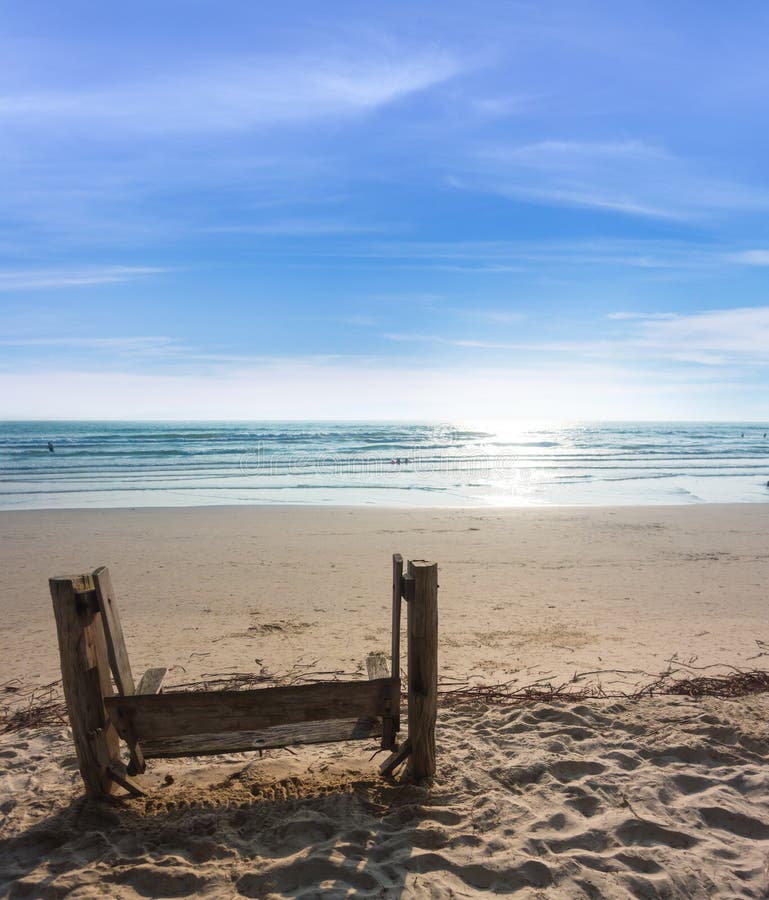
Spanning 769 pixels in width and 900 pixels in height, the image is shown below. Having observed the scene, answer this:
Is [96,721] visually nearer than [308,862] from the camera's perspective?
No

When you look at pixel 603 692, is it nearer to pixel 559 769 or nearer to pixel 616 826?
pixel 559 769

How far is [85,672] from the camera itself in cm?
334

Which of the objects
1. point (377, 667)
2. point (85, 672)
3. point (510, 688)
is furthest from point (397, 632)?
point (510, 688)

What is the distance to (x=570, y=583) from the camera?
8.42m

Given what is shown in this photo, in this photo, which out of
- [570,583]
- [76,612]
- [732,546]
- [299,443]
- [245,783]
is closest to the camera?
[76,612]

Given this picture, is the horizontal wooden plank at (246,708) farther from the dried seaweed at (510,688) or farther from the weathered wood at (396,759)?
the dried seaweed at (510,688)

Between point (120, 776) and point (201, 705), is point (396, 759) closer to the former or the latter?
point (201, 705)

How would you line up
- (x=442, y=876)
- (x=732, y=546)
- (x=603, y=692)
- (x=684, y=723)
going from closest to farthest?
(x=442, y=876), (x=684, y=723), (x=603, y=692), (x=732, y=546)

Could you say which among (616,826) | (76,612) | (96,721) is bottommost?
(616,826)

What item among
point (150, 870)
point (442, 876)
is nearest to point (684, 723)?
point (442, 876)

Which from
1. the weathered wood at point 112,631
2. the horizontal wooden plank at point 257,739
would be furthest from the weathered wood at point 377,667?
the weathered wood at point 112,631

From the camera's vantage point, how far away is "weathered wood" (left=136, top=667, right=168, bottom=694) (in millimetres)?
3704

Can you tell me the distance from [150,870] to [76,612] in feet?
4.43

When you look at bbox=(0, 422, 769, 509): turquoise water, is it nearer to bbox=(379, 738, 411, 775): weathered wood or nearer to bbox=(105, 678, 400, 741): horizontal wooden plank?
bbox=(379, 738, 411, 775): weathered wood
